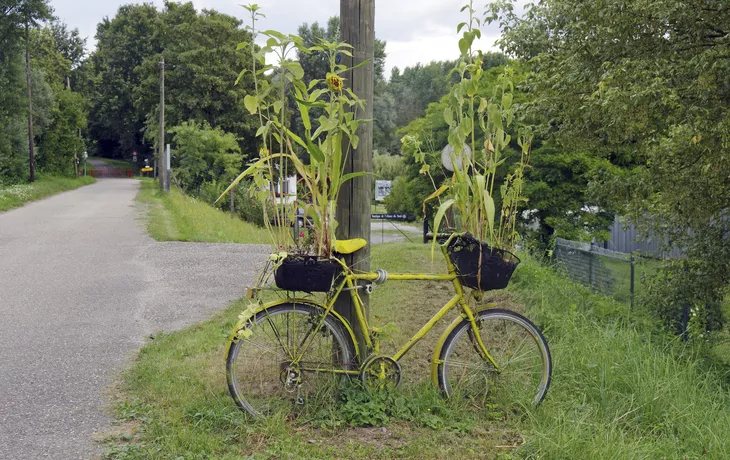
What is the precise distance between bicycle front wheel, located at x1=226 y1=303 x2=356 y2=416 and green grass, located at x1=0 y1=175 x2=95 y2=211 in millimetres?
20343

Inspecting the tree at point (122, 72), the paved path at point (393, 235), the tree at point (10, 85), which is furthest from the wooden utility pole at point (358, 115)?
the tree at point (122, 72)

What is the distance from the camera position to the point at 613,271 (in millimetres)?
10711

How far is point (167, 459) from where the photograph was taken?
3.40 m

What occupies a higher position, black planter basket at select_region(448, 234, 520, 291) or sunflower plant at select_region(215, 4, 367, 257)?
sunflower plant at select_region(215, 4, 367, 257)

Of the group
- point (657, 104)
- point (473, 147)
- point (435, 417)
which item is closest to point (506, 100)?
point (473, 147)

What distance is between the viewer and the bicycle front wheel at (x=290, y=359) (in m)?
3.96

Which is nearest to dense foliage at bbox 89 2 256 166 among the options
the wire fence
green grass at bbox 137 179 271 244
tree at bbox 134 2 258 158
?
tree at bbox 134 2 258 158

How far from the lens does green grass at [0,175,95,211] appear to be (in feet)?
76.2

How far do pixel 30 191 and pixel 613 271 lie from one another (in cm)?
2381

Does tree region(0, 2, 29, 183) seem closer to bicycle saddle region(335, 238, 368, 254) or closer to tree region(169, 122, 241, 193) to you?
tree region(169, 122, 241, 193)

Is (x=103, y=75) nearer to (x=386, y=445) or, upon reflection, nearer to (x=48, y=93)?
(x=48, y=93)

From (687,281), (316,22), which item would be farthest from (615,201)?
(316,22)

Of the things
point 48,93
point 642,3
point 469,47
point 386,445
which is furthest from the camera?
point 48,93

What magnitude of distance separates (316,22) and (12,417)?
198 feet
